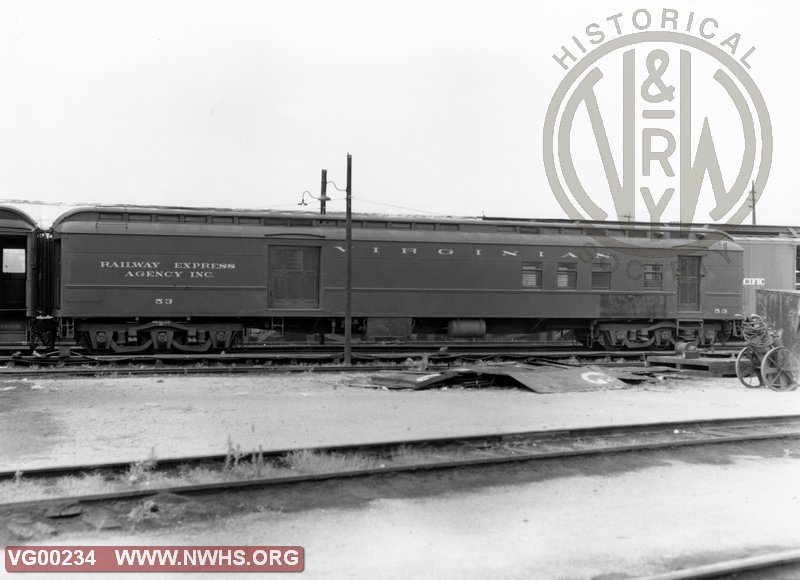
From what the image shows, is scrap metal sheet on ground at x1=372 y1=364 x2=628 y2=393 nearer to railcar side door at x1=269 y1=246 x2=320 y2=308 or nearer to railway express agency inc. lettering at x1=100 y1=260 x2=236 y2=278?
railcar side door at x1=269 y1=246 x2=320 y2=308

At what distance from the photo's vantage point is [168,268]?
14.4 metres

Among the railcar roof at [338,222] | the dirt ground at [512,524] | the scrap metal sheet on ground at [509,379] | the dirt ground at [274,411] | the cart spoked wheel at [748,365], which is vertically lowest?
the dirt ground at [512,524]

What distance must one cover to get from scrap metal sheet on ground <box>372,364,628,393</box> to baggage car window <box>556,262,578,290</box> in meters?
4.78

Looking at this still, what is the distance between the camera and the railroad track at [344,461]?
216 inches

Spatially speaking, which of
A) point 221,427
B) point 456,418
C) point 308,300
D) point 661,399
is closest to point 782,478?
point 456,418

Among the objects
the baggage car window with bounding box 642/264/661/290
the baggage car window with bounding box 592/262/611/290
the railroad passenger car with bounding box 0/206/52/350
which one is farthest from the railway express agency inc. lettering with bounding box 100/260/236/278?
the baggage car window with bounding box 642/264/661/290

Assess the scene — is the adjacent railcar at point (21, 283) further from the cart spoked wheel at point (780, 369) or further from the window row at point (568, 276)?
the cart spoked wheel at point (780, 369)

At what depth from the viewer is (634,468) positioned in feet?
21.5

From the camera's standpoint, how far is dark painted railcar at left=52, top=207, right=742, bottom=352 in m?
14.2

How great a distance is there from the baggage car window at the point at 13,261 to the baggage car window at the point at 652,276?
14.6m

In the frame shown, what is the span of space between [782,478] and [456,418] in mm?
3791

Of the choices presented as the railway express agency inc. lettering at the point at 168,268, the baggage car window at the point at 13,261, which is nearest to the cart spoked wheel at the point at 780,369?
the railway express agency inc. lettering at the point at 168,268

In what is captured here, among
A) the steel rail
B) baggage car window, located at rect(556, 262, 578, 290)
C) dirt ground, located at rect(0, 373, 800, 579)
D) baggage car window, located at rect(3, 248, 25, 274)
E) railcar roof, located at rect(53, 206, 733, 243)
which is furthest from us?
baggage car window, located at rect(556, 262, 578, 290)

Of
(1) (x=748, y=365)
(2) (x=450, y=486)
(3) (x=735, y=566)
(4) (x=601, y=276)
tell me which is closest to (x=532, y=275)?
(4) (x=601, y=276)
